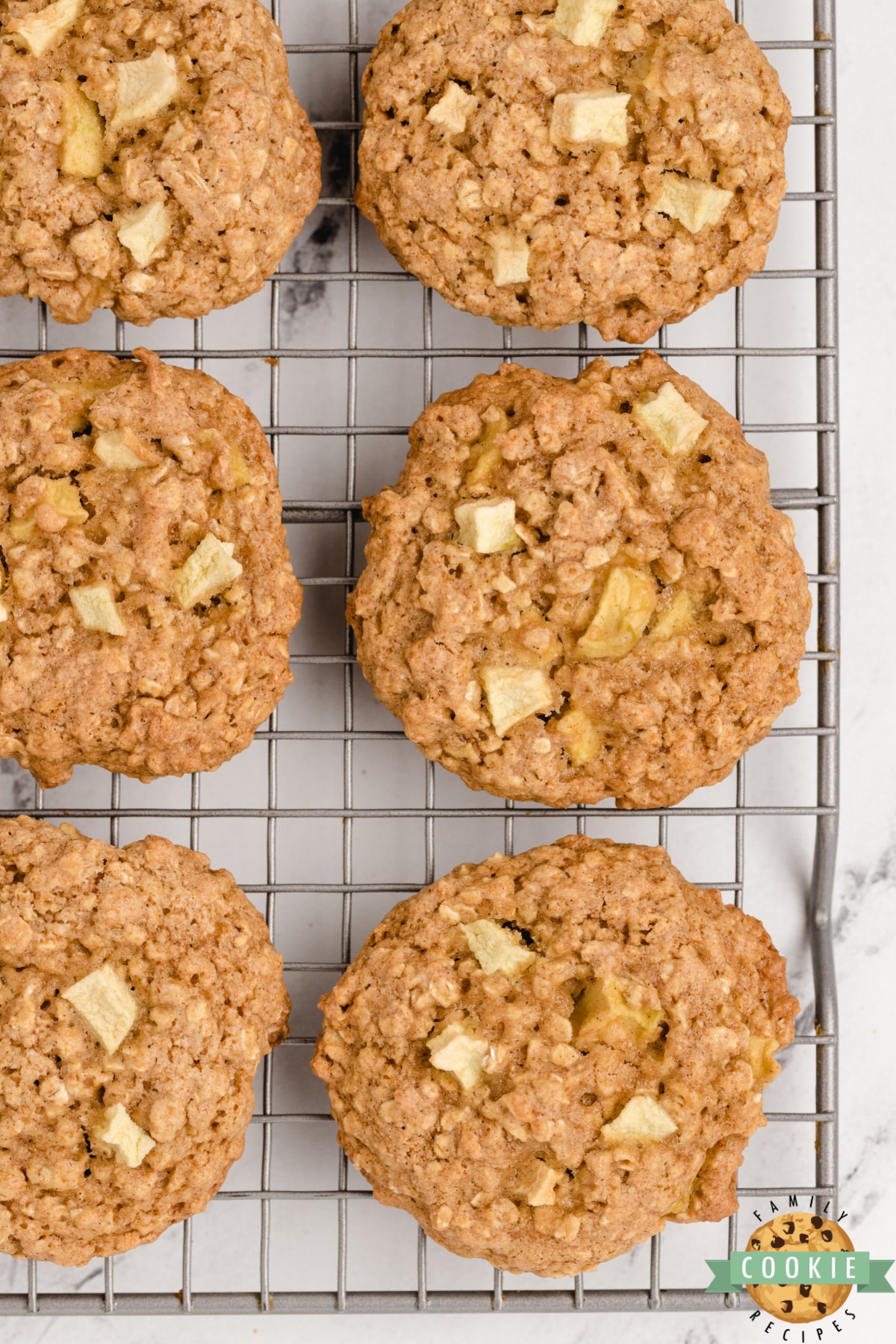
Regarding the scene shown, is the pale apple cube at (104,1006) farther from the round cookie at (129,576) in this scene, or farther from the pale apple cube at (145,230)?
the pale apple cube at (145,230)

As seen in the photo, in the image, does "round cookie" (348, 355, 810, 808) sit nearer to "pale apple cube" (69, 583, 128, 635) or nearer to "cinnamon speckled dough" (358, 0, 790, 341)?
"cinnamon speckled dough" (358, 0, 790, 341)

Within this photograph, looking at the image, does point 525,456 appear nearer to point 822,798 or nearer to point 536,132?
point 536,132

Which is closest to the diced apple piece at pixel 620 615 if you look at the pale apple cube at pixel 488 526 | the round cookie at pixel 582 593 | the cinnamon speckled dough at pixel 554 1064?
the round cookie at pixel 582 593

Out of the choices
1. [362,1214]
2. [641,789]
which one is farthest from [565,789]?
[362,1214]

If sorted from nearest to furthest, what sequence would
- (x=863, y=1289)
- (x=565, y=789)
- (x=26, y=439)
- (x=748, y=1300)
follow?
1. (x=26, y=439)
2. (x=565, y=789)
3. (x=748, y=1300)
4. (x=863, y=1289)

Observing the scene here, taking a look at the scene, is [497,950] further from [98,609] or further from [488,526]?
[98,609]

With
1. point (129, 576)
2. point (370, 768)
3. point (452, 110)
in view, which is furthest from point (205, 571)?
point (452, 110)
